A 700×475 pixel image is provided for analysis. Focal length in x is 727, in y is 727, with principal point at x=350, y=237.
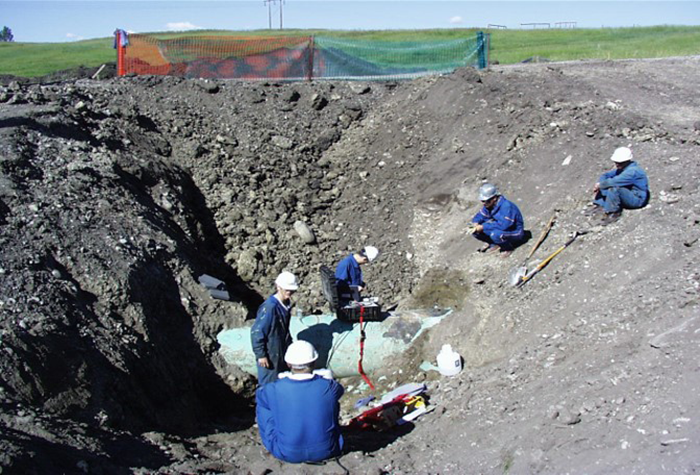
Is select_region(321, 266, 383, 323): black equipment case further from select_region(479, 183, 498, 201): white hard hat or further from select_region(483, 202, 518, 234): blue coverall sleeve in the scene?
select_region(483, 202, 518, 234): blue coverall sleeve

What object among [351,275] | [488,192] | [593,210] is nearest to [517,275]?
[488,192]

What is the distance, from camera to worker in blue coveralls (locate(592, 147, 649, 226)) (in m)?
9.81

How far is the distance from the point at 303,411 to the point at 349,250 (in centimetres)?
715

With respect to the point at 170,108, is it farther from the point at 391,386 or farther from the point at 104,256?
the point at 391,386

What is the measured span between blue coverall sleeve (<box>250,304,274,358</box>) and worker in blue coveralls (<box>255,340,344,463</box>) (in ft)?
4.70

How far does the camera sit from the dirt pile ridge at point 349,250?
628 cm

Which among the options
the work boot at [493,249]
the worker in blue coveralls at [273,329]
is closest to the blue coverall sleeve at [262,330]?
the worker in blue coveralls at [273,329]

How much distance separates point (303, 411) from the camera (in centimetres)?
596

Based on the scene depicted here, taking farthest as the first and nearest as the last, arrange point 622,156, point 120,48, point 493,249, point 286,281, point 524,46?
point 524,46 → point 120,48 → point 493,249 → point 622,156 → point 286,281

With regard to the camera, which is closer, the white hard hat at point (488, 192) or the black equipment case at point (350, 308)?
the black equipment case at point (350, 308)

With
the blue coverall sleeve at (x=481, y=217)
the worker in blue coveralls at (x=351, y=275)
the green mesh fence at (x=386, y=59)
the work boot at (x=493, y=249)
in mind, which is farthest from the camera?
the green mesh fence at (x=386, y=59)

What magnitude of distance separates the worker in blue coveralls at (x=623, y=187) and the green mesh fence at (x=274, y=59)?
9948mm

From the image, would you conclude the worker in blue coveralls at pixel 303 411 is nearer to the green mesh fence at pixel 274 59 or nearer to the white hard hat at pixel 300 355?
the white hard hat at pixel 300 355

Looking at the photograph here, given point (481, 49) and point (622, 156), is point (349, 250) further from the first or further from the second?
point (481, 49)
